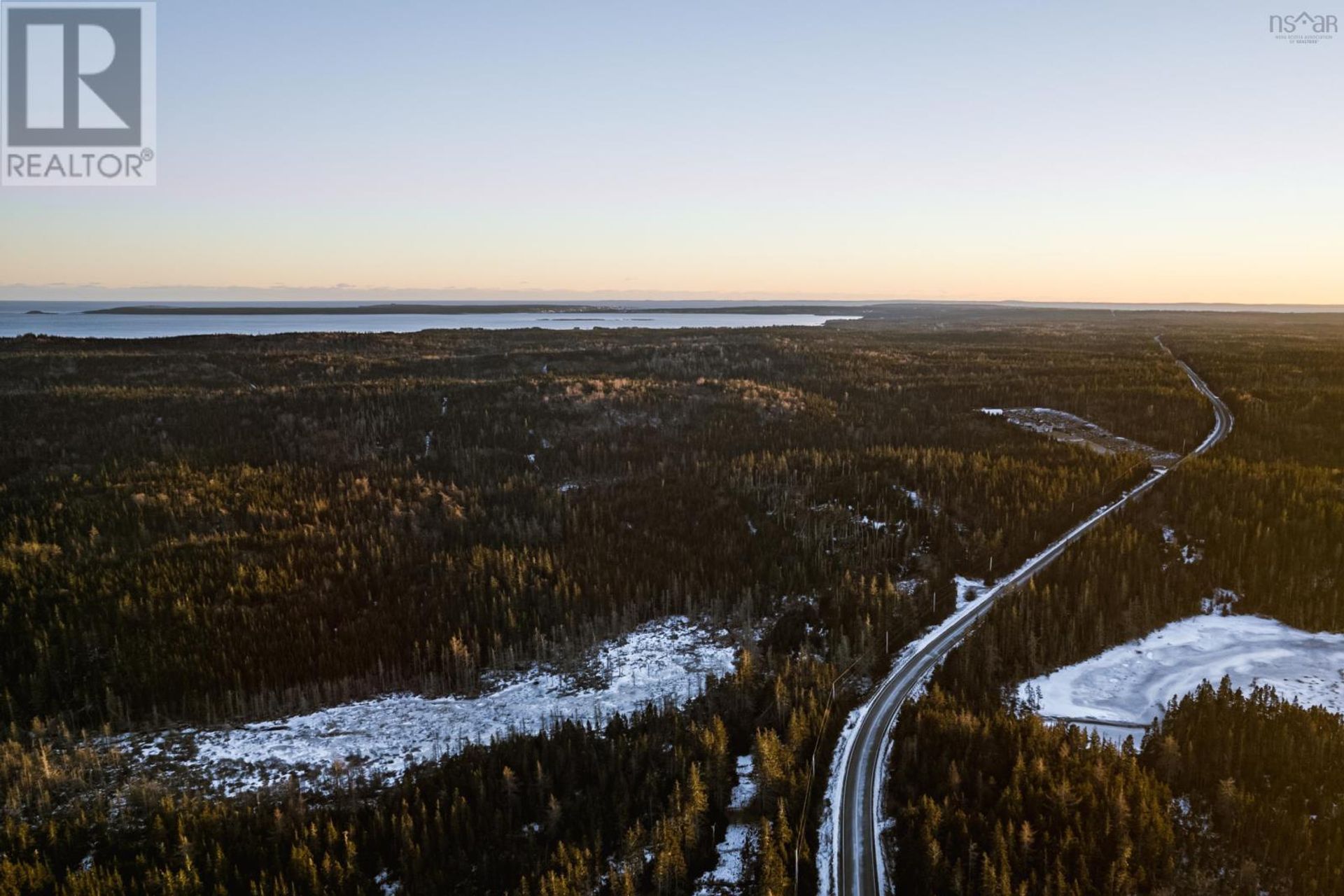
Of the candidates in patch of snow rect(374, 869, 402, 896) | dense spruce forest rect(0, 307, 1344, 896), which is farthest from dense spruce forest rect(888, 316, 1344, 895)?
patch of snow rect(374, 869, 402, 896)

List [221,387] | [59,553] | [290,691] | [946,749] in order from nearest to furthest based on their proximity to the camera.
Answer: [946,749] → [290,691] → [59,553] → [221,387]

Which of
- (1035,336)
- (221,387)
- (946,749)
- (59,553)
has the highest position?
(1035,336)

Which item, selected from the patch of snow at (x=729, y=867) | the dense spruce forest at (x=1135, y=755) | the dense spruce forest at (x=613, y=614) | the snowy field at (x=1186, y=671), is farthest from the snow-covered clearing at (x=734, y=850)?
the snowy field at (x=1186, y=671)

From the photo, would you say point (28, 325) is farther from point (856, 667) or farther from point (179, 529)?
point (856, 667)

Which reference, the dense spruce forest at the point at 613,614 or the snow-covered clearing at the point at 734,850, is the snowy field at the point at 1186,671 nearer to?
the dense spruce forest at the point at 613,614

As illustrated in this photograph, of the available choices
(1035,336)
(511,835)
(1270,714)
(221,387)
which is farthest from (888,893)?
(1035,336)

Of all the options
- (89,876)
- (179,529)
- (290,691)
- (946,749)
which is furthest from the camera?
(179,529)

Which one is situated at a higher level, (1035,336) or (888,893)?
(1035,336)
